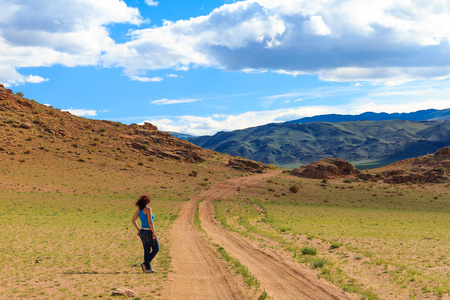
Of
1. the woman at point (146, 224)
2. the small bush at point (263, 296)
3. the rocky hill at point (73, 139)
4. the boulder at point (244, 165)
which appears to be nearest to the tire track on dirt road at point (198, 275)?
the small bush at point (263, 296)

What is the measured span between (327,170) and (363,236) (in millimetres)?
53040

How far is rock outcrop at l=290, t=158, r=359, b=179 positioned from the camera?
236 feet

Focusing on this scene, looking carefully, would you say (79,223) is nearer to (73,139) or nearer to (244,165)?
(73,139)

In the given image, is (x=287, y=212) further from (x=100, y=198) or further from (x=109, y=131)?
(x=109, y=131)

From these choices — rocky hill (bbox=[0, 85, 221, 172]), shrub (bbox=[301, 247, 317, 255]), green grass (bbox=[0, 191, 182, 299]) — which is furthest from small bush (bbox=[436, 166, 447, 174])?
shrub (bbox=[301, 247, 317, 255])

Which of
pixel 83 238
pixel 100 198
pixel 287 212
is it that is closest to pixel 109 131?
pixel 100 198

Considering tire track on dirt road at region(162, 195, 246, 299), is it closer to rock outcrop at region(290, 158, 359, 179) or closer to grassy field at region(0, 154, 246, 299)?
grassy field at region(0, 154, 246, 299)

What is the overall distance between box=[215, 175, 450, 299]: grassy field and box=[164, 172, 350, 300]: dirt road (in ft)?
3.25

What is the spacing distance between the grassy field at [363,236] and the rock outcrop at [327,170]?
1825 centimetres

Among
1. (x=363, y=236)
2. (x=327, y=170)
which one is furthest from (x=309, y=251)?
(x=327, y=170)

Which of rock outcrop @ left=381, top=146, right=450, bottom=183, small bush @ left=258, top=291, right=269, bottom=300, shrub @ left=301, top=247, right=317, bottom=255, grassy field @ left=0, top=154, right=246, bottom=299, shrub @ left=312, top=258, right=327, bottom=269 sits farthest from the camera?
rock outcrop @ left=381, top=146, right=450, bottom=183

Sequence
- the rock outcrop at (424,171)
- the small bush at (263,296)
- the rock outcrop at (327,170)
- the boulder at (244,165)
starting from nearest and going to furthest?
the small bush at (263,296)
the rock outcrop at (424,171)
the rock outcrop at (327,170)
the boulder at (244,165)

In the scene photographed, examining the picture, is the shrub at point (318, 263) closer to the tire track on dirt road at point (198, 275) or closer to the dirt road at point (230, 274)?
the dirt road at point (230, 274)

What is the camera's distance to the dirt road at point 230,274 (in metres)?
9.72
